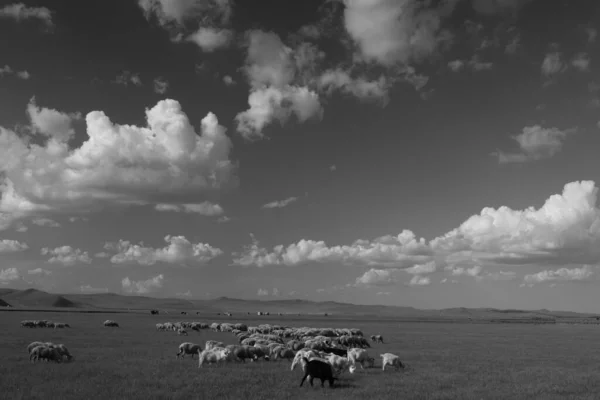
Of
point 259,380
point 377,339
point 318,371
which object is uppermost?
point 318,371

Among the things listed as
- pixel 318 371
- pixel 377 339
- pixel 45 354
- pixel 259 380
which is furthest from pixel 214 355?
pixel 377 339

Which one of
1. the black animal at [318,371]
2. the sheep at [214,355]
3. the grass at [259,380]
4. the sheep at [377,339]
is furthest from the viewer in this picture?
the sheep at [377,339]

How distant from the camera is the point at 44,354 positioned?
24297 millimetres

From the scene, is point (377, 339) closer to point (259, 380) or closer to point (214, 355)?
point (214, 355)

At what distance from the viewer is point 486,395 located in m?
18.4

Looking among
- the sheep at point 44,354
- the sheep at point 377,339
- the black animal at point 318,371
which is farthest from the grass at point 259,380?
the sheep at point 377,339

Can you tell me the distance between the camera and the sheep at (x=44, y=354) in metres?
24.3

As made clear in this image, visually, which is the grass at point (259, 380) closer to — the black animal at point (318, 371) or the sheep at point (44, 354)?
the black animal at point (318, 371)

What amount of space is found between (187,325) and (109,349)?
32093 millimetres

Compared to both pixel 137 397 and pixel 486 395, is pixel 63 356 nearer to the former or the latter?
pixel 137 397

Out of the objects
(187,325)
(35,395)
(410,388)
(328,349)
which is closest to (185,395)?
(35,395)

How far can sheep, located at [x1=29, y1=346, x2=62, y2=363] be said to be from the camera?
24.3 meters

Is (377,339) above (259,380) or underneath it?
underneath

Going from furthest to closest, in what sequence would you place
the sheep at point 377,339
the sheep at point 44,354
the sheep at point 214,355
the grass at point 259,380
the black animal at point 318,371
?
1. the sheep at point 377,339
2. the sheep at point 214,355
3. the sheep at point 44,354
4. the black animal at point 318,371
5. the grass at point 259,380
